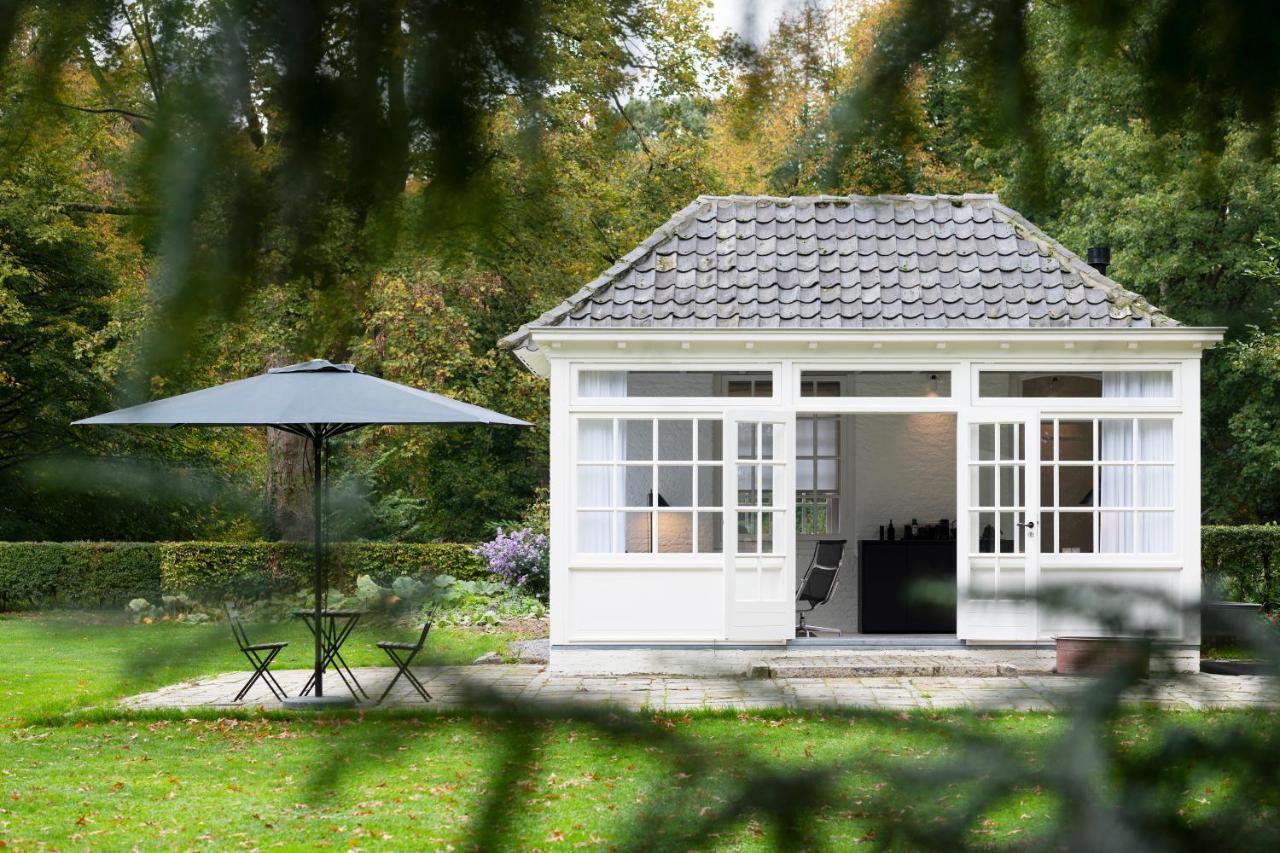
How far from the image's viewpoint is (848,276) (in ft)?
32.4

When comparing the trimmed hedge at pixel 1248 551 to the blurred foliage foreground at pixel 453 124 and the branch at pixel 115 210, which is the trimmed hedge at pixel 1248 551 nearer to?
the blurred foliage foreground at pixel 453 124

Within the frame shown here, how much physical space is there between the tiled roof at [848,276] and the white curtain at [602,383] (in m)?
0.37

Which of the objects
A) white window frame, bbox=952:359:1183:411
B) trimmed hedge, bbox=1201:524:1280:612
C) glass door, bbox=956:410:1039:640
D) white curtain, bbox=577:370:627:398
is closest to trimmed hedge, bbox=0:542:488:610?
white curtain, bbox=577:370:627:398

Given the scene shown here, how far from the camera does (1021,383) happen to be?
1225cm

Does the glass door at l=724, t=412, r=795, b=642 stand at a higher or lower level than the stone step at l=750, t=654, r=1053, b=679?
higher

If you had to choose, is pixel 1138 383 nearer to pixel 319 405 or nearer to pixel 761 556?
pixel 761 556

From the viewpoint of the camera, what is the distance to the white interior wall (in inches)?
491

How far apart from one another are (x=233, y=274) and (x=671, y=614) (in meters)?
8.21

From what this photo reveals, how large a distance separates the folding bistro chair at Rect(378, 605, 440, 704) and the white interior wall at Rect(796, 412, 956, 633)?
1142cm

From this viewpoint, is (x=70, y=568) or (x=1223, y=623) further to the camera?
→ (x=70, y=568)

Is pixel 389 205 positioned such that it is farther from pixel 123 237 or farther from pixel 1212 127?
pixel 1212 127

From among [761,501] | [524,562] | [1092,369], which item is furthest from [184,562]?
[1092,369]

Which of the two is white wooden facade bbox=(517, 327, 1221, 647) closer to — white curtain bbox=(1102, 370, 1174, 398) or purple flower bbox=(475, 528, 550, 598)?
white curtain bbox=(1102, 370, 1174, 398)

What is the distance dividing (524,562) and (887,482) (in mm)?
3814
